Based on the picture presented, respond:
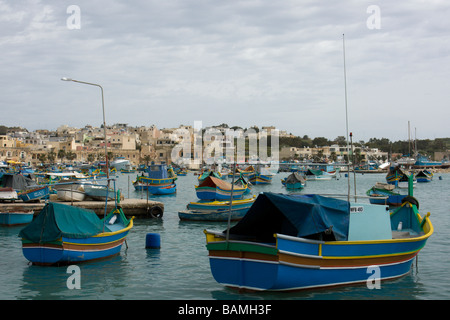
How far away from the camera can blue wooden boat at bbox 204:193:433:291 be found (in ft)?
44.8

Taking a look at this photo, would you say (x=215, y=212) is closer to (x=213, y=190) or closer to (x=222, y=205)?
(x=222, y=205)

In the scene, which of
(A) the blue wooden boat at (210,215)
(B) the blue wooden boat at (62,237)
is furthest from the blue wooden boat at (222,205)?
(B) the blue wooden boat at (62,237)

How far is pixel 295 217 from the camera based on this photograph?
1445 cm

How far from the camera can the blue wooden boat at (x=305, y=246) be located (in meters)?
13.6

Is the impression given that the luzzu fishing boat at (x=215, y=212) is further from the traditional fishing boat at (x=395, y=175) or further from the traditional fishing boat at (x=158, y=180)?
the traditional fishing boat at (x=395, y=175)

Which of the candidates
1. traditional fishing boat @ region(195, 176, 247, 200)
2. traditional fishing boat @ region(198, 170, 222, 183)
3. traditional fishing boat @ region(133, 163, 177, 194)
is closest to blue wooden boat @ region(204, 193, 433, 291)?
traditional fishing boat @ region(195, 176, 247, 200)

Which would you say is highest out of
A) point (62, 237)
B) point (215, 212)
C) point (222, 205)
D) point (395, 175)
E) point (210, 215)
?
point (395, 175)

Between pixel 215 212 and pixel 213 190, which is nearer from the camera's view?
pixel 215 212

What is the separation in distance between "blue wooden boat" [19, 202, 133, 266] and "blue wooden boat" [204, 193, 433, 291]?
6.12 meters

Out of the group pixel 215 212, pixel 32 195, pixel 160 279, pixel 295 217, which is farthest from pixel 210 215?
pixel 295 217

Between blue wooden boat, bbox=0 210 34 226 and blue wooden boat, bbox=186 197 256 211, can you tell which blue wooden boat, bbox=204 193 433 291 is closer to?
blue wooden boat, bbox=186 197 256 211

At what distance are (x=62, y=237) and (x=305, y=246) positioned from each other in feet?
29.5
